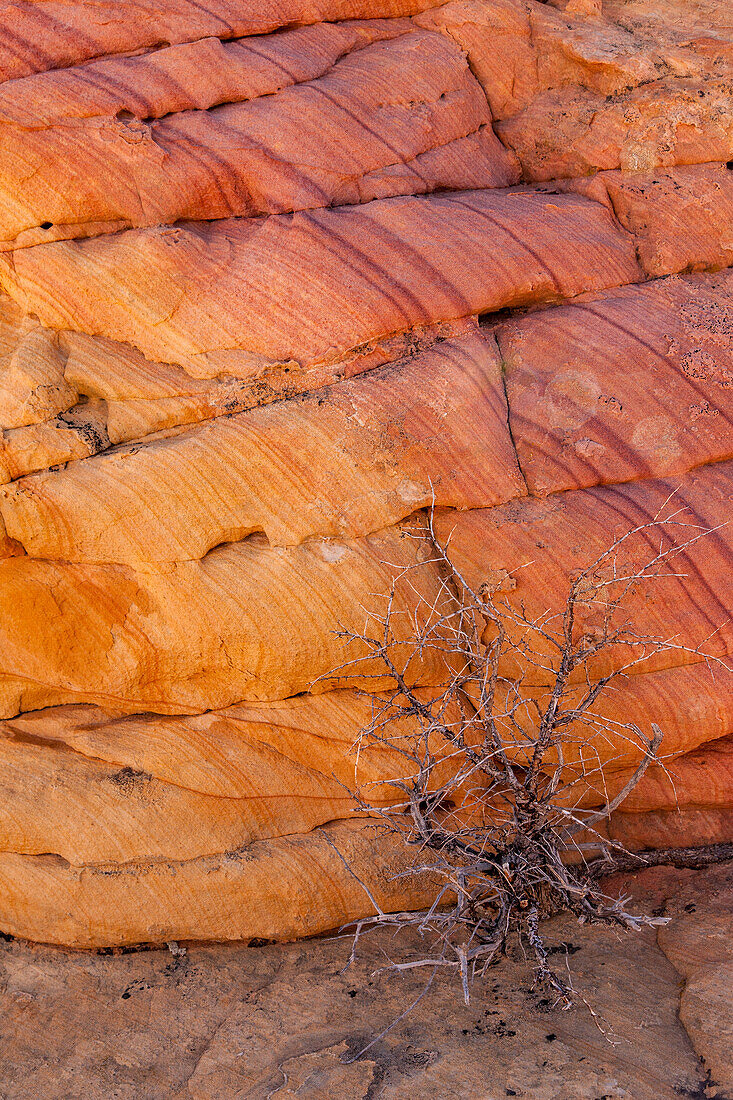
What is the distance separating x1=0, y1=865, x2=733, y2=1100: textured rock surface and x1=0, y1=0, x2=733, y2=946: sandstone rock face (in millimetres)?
205

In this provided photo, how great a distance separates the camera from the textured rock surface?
3121 mm

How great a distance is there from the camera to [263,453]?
3949 mm

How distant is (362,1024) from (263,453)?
2.46 m

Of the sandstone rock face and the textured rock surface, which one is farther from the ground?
the sandstone rock face

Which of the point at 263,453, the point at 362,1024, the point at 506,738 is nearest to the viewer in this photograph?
the point at 362,1024

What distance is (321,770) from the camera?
4.09 m

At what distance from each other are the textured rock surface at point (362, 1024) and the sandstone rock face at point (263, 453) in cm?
21

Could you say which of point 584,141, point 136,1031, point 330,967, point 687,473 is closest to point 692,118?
point 584,141

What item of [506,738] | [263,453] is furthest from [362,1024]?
[263,453]

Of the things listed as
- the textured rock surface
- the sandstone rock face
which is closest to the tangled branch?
the sandstone rock face

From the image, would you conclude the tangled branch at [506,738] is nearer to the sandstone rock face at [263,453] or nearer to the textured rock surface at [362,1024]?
the sandstone rock face at [263,453]

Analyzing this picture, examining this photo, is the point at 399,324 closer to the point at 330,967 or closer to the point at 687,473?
the point at 687,473

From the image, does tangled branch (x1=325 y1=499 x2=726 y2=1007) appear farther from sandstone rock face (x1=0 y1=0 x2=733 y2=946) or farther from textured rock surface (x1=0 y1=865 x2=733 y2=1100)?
textured rock surface (x1=0 y1=865 x2=733 y2=1100)

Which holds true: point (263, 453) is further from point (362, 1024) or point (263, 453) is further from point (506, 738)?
point (362, 1024)
